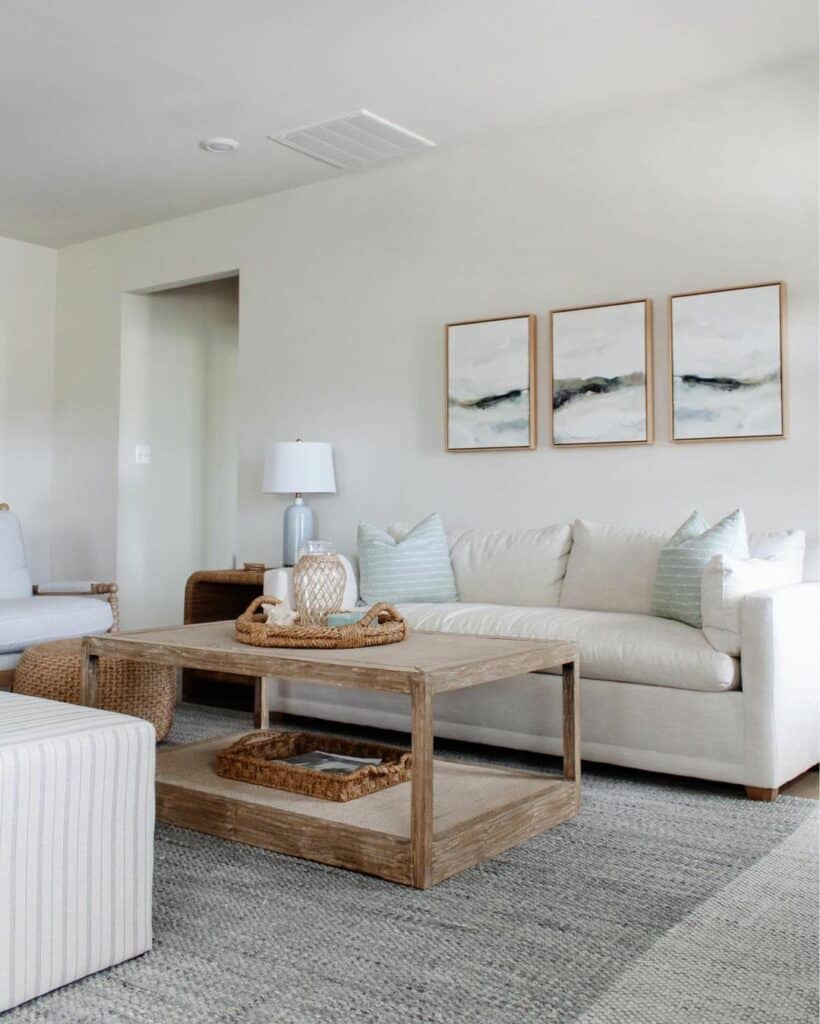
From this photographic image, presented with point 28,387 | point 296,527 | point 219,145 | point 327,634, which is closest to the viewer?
point 327,634

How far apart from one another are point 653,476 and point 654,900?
220 cm

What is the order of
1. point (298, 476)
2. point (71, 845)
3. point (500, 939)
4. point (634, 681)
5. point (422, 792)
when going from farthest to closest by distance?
1. point (298, 476)
2. point (634, 681)
3. point (422, 792)
4. point (500, 939)
5. point (71, 845)

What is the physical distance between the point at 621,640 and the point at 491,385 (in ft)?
5.49

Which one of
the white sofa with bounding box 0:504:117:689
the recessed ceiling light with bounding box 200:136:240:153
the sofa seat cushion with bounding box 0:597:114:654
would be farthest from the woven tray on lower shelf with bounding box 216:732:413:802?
the recessed ceiling light with bounding box 200:136:240:153

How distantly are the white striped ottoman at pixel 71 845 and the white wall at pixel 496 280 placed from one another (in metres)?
2.73

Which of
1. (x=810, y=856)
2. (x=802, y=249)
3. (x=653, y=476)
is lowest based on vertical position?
(x=810, y=856)

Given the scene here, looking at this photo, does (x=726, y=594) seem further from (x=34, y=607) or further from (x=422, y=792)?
(x=34, y=607)

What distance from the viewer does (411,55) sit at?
12.0 feet

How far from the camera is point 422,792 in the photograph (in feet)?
7.04

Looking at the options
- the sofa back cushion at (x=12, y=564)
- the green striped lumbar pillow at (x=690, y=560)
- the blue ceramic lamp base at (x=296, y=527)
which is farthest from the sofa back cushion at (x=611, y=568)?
the sofa back cushion at (x=12, y=564)

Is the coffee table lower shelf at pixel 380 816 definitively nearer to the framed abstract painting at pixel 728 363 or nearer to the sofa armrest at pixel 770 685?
the sofa armrest at pixel 770 685

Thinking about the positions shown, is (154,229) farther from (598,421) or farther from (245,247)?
(598,421)

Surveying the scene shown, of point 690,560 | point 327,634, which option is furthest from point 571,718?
point 690,560

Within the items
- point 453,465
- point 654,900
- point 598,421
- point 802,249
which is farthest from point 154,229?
point 654,900
